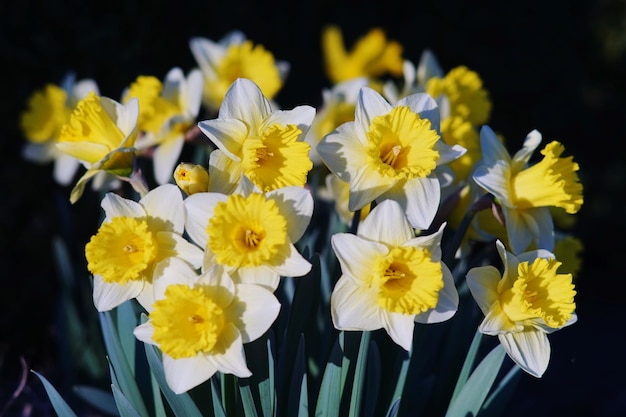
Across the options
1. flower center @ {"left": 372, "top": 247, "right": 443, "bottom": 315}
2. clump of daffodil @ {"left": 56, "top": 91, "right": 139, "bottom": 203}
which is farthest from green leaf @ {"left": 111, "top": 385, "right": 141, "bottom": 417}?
flower center @ {"left": 372, "top": 247, "right": 443, "bottom": 315}

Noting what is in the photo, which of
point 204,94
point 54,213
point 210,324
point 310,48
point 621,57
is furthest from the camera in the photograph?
point 621,57

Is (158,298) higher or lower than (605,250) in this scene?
higher

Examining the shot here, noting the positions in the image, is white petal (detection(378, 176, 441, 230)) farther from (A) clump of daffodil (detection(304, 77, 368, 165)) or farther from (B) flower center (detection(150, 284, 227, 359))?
(A) clump of daffodil (detection(304, 77, 368, 165))

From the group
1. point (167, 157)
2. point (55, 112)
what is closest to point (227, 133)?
point (167, 157)

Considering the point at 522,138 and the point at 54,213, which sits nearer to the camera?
the point at 54,213

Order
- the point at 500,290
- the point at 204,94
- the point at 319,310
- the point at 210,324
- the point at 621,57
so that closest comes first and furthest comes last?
the point at 210,324
the point at 500,290
the point at 319,310
the point at 204,94
the point at 621,57

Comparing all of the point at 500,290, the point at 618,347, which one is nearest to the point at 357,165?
the point at 500,290

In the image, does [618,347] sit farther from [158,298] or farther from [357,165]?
[158,298]

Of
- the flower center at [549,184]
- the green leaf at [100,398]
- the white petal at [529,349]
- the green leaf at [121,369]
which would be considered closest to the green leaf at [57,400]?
the green leaf at [121,369]
